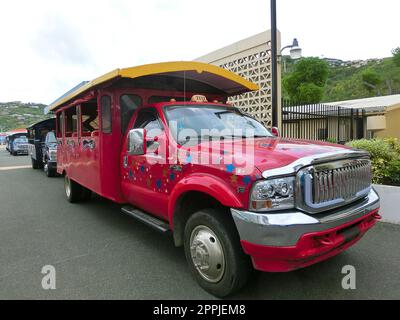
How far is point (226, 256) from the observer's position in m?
2.84

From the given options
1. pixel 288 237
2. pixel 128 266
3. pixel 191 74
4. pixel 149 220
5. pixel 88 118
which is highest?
pixel 191 74

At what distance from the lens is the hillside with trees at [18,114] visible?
8788 cm

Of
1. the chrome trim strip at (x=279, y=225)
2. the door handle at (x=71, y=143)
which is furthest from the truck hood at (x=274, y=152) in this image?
the door handle at (x=71, y=143)

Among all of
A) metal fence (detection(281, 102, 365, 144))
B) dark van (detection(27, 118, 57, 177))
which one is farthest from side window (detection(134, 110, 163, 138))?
dark van (detection(27, 118, 57, 177))

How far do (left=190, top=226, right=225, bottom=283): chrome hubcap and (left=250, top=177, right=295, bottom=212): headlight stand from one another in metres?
0.61

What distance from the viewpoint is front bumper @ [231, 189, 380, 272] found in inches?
97.1

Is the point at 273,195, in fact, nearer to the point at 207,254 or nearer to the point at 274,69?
the point at 207,254

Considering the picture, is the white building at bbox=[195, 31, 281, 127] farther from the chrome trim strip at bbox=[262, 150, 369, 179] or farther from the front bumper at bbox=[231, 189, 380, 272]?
the front bumper at bbox=[231, 189, 380, 272]

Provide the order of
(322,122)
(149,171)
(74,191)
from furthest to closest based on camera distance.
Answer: (322,122) → (74,191) → (149,171)

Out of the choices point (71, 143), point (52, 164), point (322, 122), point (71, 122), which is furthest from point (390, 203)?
point (52, 164)

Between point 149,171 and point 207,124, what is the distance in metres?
0.94

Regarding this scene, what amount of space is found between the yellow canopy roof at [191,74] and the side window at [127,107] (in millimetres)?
461
